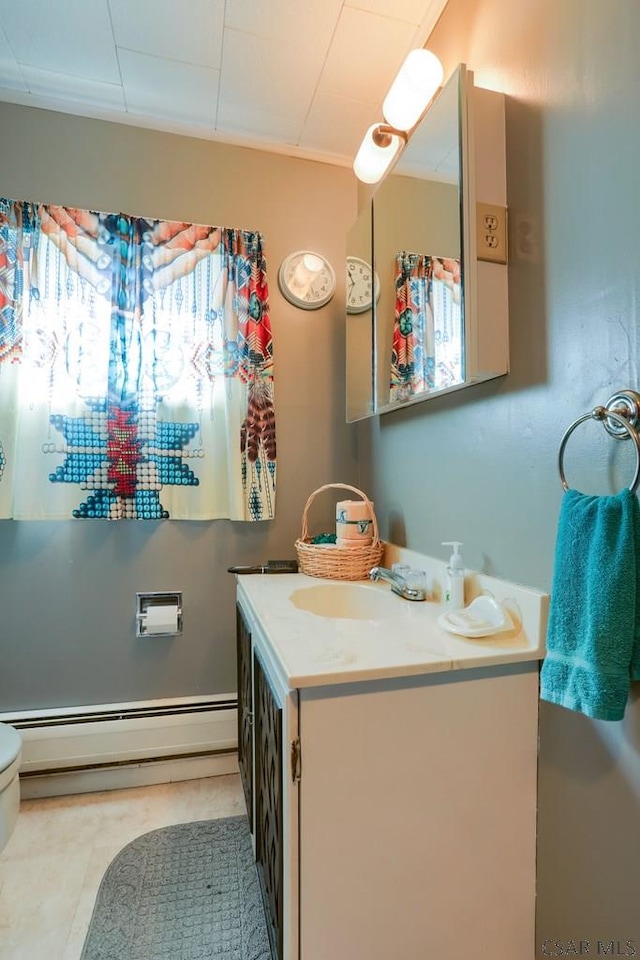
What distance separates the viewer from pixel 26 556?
5.20ft

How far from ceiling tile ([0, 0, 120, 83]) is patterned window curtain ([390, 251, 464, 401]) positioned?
3.42 ft

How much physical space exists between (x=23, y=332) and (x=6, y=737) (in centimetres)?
121

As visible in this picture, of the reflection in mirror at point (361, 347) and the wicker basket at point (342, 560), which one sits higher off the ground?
the reflection in mirror at point (361, 347)

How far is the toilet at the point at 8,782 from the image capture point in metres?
1.21

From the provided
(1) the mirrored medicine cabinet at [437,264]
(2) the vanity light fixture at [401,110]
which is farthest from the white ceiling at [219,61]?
(1) the mirrored medicine cabinet at [437,264]

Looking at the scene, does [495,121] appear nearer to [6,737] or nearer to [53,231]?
[53,231]

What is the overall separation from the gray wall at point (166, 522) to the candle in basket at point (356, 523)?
0.34m

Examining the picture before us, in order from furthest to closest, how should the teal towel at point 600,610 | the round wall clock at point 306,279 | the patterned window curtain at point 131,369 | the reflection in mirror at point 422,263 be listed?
the round wall clock at point 306,279, the patterned window curtain at point 131,369, the reflection in mirror at point 422,263, the teal towel at point 600,610

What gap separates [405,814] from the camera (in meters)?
0.80

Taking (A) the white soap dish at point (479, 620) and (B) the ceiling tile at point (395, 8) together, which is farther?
(B) the ceiling tile at point (395, 8)

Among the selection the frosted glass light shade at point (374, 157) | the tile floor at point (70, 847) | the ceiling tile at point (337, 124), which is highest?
the ceiling tile at point (337, 124)

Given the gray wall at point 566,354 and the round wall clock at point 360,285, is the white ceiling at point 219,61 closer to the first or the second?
the gray wall at point 566,354

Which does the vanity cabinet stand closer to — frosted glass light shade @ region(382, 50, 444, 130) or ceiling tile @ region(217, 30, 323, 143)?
frosted glass light shade @ region(382, 50, 444, 130)

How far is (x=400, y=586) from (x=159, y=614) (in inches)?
34.8
